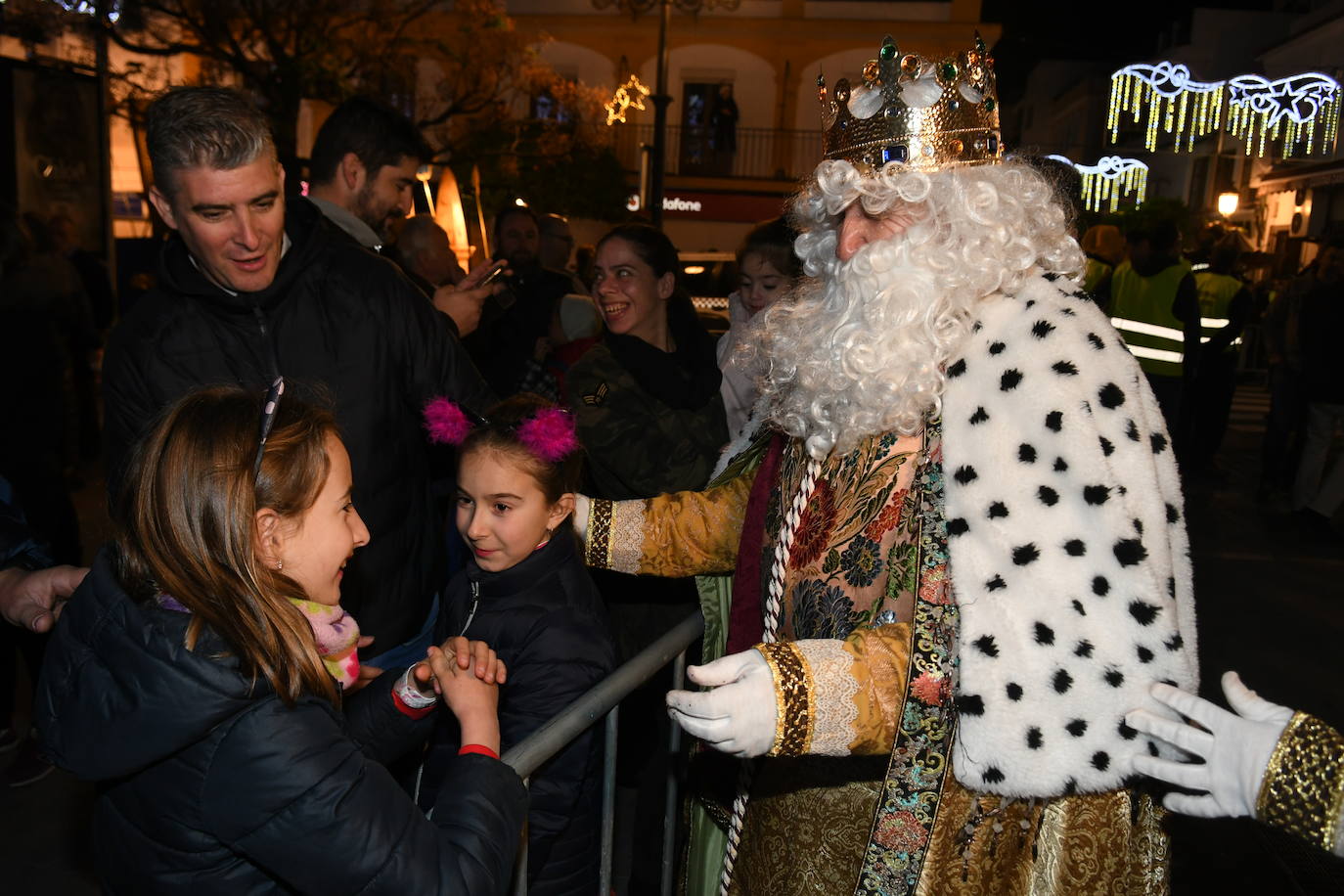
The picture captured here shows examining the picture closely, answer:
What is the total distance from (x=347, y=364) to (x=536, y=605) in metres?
0.82

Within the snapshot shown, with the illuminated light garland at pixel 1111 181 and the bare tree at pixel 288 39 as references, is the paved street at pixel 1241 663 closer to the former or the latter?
the bare tree at pixel 288 39

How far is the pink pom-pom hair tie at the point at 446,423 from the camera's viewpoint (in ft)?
8.82

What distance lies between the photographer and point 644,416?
11.6 ft

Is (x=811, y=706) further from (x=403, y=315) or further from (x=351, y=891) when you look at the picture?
(x=403, y=315)

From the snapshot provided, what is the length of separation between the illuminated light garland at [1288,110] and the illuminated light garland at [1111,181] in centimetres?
1094

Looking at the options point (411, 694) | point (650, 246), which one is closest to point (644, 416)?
point (650, 246)

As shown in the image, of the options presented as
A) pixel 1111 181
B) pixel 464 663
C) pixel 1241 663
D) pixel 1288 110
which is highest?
pixel 1111 181

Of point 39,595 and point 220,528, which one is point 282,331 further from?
point 220,528

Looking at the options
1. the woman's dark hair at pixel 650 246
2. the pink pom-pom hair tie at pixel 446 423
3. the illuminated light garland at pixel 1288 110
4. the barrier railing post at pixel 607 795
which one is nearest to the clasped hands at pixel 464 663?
the barrier railing post at pixel 607 795

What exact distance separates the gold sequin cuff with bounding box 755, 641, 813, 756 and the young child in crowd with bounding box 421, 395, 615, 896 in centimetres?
79

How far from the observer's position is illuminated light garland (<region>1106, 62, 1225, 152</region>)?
9.99m

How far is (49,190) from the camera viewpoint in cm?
870

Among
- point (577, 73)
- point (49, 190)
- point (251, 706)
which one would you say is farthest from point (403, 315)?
point (577, 73)

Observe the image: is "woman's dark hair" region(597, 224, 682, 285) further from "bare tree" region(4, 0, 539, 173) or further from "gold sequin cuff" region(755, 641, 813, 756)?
"bare tree" region(4, 0, 539, 173)
